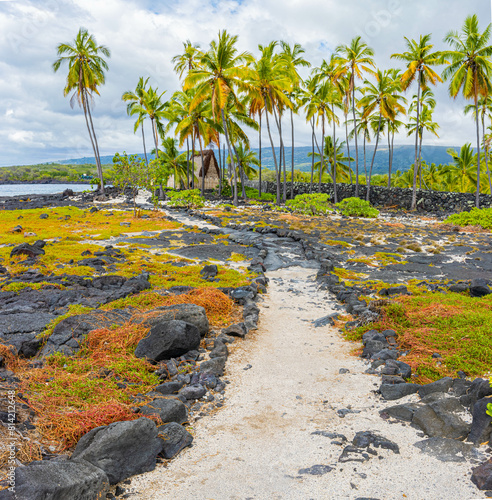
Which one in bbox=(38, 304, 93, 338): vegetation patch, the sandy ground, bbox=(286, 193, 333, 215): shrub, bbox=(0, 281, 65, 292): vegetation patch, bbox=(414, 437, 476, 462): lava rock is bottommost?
the sandy ground

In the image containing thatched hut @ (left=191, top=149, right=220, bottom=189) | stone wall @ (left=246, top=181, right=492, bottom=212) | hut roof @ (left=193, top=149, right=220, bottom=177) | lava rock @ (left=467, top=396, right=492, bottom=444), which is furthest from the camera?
thatched hut @ (left=191, top=149, right=220, bottom=189)

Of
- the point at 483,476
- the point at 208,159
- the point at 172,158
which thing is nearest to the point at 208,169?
the point at 208,159

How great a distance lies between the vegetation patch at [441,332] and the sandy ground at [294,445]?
3.07 ft

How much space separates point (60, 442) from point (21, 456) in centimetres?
46

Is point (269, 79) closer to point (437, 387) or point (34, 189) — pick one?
point (437, 387)

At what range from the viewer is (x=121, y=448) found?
12.7ft

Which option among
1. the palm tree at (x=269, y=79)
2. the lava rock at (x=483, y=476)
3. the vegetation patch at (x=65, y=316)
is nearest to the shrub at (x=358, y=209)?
the palm tree at (x=269, y=79)

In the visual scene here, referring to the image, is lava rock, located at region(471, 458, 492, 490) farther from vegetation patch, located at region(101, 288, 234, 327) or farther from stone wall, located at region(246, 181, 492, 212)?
stone wall, located at region(246, 181, 492, 212)

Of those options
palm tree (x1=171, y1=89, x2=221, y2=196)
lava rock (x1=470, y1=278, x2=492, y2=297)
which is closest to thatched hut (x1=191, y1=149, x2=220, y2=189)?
palm tree (x1=171, y1=89, x2=221, y2=196)

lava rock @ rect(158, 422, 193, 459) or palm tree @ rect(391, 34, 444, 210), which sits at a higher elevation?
palm tree @ rect(391, 34, 444, 210)

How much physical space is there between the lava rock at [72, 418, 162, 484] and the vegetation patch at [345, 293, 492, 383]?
401cm

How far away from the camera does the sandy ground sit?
11.5 ft

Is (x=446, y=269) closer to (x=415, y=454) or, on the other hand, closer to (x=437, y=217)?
(x=415, y=454)

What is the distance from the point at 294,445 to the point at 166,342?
2.98 m
